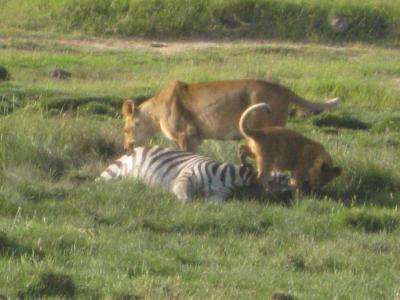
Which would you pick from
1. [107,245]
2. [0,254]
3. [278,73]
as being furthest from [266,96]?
[278,73]

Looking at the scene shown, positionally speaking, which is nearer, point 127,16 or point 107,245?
point 107,245

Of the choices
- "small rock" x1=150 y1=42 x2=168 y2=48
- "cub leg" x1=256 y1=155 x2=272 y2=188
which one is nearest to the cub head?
"cub leg" x1=256 y1=155 x2=272 y2=188

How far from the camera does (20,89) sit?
15773 millimetres

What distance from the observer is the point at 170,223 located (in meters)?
9.06

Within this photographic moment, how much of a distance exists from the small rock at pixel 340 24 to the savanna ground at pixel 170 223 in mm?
9520

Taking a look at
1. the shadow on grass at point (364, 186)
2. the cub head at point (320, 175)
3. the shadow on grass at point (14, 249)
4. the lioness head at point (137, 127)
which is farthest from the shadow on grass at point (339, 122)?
the shadow on grass at point (14, 249)

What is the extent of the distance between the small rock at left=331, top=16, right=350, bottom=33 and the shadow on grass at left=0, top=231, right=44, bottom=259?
18.6 meters

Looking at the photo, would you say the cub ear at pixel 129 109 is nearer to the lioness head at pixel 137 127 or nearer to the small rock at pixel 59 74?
the lioness head at pixel 137 127

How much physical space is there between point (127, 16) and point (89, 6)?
3.01 feet

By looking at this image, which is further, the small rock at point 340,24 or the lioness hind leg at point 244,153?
the small rock at point 340,24

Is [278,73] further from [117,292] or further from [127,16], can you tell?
[117,292]

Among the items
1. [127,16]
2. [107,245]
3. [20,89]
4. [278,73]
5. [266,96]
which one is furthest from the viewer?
[127,16]

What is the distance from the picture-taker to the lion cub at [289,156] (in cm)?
1052

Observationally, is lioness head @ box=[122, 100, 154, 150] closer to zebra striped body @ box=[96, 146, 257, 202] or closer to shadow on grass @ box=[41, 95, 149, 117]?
zebra striped body @ box=[96, 146, 257, 202]
